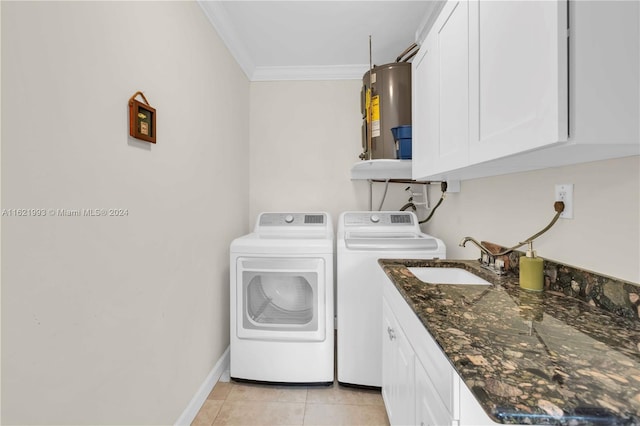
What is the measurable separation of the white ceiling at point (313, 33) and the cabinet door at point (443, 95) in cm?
54

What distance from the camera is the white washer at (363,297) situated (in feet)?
6.03

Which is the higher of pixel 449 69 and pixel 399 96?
pixel 399 96

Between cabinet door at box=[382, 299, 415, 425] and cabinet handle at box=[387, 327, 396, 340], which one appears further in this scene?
cabinet handle at box=[387, 327, 396, 340]

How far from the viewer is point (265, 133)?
9.11 feet

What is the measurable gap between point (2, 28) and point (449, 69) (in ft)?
4.81

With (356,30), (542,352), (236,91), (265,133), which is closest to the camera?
(542,352)

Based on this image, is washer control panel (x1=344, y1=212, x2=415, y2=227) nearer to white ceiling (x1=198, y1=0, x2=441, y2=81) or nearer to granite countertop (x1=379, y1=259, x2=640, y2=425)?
granite countertop (x1=379, y1=259, x2=640, y2=425)

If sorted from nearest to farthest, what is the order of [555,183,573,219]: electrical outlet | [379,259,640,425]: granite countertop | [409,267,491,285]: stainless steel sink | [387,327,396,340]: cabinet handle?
1. [379,259,640,425]: granite countertop
2. [555,183,573,219]: electrical outlet
3. [387,327,396,340]: cabinet handle
4. [409,267,491,285]: stainless steel sink

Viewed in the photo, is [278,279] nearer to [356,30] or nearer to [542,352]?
[542,352]

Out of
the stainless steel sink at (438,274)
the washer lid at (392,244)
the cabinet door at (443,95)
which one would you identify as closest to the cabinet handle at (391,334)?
the stainless steel sink at (438,274)

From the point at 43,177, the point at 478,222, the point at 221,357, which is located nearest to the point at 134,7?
the point at 43,177

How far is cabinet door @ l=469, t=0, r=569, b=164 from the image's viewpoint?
681mm

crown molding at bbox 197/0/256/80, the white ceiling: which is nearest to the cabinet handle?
the white ceiling

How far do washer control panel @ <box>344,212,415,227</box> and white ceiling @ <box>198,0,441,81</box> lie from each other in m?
1.33
